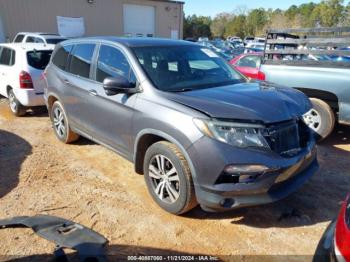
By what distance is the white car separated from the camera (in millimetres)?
6688

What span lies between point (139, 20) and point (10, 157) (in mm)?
19885

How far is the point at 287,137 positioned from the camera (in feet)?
10.00

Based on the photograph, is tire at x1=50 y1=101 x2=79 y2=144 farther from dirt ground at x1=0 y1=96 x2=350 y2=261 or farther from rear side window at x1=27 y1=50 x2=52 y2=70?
rear side window at x1=27 y1=50 x2=52 y2=70

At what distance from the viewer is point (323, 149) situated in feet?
17.5

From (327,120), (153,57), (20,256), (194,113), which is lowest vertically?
(20,256)

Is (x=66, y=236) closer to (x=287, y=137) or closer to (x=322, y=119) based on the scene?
A: (x=287, y=137)

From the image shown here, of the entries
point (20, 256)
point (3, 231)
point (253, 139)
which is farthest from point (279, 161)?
point (3, 231)

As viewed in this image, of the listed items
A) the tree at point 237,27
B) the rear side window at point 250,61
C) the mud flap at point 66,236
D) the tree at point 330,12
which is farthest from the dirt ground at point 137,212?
the tree at point 237,27

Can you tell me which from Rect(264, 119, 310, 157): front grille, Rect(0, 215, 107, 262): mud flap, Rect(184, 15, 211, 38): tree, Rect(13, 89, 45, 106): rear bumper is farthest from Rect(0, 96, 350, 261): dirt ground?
Rect(184, 15, 211, 38): tree

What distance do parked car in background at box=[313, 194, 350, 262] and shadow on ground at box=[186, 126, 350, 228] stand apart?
1225 millimetres

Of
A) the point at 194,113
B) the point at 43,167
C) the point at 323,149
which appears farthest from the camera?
the point at 323,149

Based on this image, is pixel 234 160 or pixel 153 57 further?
pixel 153 57

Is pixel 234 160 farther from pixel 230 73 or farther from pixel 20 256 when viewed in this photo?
pixel 20 256

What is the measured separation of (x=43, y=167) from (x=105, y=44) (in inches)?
79.2
